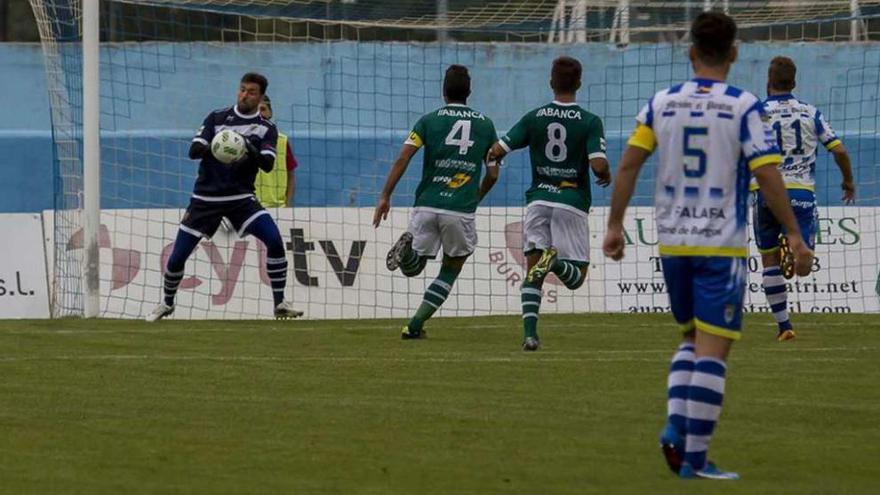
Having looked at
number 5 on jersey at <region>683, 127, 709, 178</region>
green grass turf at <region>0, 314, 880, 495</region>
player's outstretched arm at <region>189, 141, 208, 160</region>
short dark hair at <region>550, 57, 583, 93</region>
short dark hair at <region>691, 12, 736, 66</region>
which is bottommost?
green grass turf at <region>0, 314, 880, 495</region>

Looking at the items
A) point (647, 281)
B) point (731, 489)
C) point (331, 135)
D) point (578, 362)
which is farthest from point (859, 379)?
point (331, 135)

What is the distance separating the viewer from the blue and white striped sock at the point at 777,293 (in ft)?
47.3

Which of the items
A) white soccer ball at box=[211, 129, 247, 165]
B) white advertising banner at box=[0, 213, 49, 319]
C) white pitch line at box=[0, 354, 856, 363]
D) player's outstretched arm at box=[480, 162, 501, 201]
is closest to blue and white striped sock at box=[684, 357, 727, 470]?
white pitch line at box=[0, 354, 856, 363]

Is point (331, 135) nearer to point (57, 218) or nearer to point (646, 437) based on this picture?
point (57, 218)

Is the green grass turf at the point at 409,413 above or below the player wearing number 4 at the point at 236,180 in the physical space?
below

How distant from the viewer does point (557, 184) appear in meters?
13.8

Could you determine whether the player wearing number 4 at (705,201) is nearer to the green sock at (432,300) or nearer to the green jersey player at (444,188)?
the green jersey player at (444,188)

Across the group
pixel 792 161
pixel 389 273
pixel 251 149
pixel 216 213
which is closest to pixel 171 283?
pixel 216 213

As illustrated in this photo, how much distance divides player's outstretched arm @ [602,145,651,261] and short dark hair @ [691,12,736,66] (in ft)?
1.55

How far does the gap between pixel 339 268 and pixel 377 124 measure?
4.02 meters

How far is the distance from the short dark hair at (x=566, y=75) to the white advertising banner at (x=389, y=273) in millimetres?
5425

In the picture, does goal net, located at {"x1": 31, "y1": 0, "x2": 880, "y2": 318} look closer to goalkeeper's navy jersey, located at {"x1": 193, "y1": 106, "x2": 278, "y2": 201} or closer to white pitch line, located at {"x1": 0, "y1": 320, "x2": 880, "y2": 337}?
white pitch line, located at {"x1": 0, "y1": 320, "x2": 880, "y2": 337}

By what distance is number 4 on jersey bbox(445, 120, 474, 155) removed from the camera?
574 inches

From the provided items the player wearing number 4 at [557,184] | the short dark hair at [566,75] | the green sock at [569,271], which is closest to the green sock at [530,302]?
the player wearing number 4 at [557,184]
